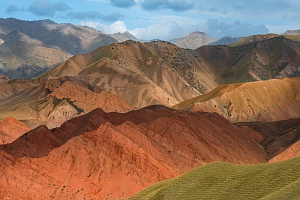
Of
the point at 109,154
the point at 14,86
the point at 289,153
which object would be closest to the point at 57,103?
the point at 109,154

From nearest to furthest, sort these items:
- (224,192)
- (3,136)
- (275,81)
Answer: (224,192)
(3,136)
(275,81)

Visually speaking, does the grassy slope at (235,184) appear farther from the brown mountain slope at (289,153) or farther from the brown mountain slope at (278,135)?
the brown mountain slope at (278,135)

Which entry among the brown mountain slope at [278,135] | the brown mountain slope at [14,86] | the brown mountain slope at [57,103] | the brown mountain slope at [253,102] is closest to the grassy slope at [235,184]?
the brown mountain slope at [278,135]

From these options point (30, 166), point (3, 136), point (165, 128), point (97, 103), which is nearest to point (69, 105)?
point (97, 103)

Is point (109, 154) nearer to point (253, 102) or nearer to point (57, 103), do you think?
point (57, 103)

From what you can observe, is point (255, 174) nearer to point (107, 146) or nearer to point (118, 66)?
point (107, 146)
